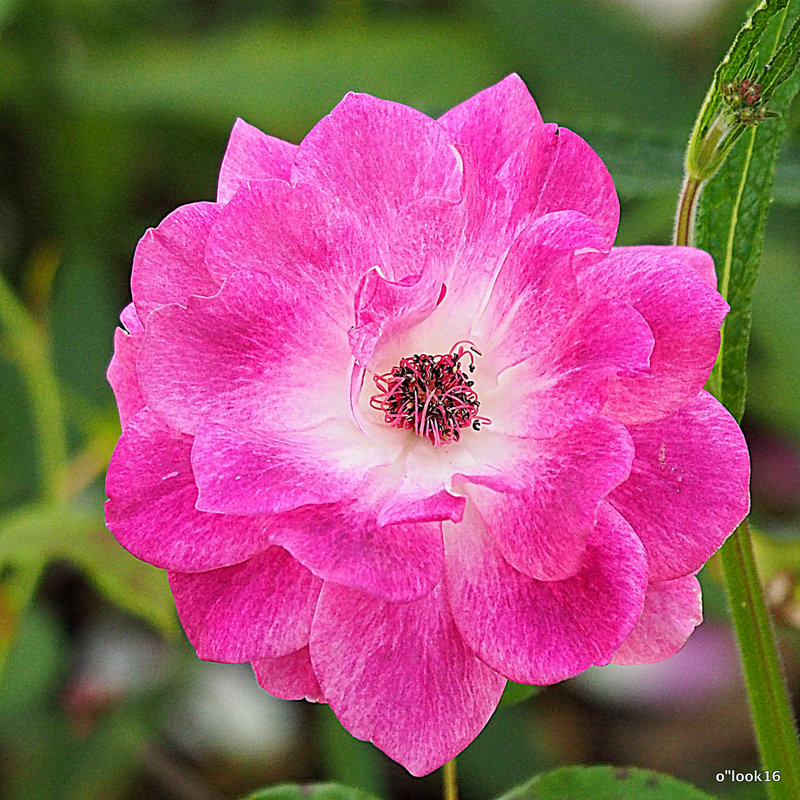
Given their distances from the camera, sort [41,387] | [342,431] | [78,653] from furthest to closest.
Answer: [78,653] < [41,387] < [342,431]

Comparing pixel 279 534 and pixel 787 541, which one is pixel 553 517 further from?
pixel 787 541

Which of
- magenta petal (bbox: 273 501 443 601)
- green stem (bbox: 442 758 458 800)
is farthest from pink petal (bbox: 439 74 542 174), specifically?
green stem (bbox: 442 758 458 800)

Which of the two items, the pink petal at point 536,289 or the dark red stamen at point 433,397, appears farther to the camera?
the dark red stamen at point 433,397

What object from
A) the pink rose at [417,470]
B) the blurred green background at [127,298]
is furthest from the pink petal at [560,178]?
the blurred green background at [127,298]

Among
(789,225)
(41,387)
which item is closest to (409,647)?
(41,387)

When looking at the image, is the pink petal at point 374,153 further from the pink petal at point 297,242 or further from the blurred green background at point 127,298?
the blurred green background at point 127,298
